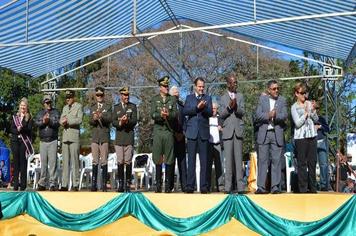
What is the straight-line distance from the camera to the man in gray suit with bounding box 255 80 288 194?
6832 mm

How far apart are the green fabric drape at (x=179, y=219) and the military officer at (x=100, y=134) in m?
0.88

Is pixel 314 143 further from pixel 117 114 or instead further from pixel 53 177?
pixel 53 177

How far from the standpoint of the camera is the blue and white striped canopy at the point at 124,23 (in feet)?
28.5

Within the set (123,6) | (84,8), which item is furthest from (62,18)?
(123,6)

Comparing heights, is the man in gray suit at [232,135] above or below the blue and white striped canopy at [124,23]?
below

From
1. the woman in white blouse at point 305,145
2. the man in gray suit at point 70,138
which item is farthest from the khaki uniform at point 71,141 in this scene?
the woman in white blouse at point 305,145

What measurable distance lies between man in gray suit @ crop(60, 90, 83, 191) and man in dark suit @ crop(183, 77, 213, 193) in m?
2.04

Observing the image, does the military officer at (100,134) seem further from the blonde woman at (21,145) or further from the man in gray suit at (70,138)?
the blonde woman at (21,145)

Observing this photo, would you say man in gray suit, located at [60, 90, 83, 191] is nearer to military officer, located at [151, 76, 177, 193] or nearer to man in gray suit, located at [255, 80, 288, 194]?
military officer, located at [151, 76, 177, 193]

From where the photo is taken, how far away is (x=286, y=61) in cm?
2308

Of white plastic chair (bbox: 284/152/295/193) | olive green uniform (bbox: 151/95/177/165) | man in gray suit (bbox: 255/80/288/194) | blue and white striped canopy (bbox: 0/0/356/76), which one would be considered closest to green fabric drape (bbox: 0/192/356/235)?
man in gray suit (bbox: 255/80/288/194)

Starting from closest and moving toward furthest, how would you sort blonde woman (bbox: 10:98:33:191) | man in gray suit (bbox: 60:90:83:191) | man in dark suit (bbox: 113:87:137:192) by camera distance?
man in dark suit (bbox: 113:87:137:192) < man in gray suit (bbox: 60:90:83:191) < blonde woman (bbox: 10:98:33:191)

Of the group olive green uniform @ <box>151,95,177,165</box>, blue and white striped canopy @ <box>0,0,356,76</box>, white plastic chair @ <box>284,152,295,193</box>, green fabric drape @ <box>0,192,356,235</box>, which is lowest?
green fabric drape @ <box>0,192,356,235</box>

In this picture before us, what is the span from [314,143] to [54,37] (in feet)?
18.8
